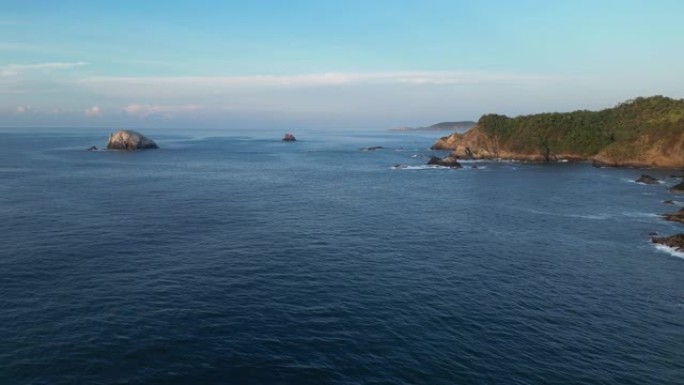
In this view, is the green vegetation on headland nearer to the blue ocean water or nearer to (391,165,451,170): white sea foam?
(391,165,451,170): white sea foam

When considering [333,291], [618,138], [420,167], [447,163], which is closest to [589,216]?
[333,291]

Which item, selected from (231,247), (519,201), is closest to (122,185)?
(231,247)

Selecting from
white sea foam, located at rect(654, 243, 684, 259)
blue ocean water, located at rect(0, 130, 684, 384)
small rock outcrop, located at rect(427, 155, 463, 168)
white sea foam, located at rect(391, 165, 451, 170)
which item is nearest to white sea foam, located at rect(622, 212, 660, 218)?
blue ocean water, located at rect(0, 130, 684, 384)

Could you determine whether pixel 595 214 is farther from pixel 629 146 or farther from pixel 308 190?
pixel 629 146

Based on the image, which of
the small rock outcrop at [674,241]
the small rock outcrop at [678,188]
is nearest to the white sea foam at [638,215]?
the small rock outcrop at [674,241]

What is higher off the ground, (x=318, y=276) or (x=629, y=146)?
(x=629, y=146)

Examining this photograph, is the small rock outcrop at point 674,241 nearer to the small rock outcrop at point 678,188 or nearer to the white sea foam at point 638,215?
the white sea foam at point 638,215
